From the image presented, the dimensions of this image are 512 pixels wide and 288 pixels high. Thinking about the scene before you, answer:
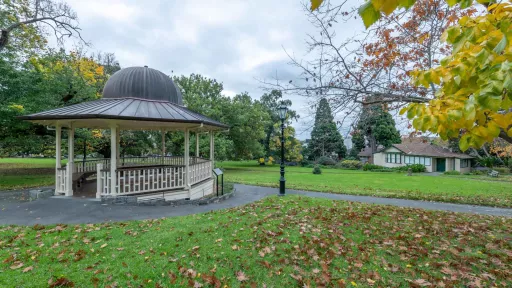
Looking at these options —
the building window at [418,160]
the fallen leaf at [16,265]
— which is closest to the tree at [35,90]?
the fallen leaf at [16,265]

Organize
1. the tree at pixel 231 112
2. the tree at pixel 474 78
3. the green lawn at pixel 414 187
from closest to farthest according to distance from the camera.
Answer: the tree at pixel 474 78 → the green lawn at pixel 414 187 → the tree at pixel 231 112

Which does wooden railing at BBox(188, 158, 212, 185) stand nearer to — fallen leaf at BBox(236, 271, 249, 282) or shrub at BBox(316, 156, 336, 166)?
fallen leaf at BBox(236, 271, 249, 282)

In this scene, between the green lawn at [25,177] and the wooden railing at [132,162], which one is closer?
the wooden railing at [132,162]

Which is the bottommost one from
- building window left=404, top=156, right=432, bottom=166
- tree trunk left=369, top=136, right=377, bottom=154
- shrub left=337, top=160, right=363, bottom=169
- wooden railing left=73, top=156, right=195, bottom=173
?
shrub left=337, top=160, right=363, bottom=169

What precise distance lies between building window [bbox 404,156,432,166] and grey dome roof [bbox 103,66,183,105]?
3760 centimetres

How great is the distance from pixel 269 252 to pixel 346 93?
405cm

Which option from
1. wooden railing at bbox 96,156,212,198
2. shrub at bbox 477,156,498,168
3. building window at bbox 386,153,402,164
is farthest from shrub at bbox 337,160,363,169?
wooden railing at bbox 96,156,212,198

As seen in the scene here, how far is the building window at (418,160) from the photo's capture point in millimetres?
34900

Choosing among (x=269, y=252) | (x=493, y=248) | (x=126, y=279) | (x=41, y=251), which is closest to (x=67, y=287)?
(x=126, y=279)

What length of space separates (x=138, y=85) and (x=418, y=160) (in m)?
39.2

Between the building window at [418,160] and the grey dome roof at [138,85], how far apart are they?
37.6m

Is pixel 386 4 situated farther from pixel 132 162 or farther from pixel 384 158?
pixel 384 158

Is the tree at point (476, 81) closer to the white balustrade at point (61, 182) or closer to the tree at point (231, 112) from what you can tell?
the white balustrade at point (61, 182)

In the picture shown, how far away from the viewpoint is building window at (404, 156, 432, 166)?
34.9 m
